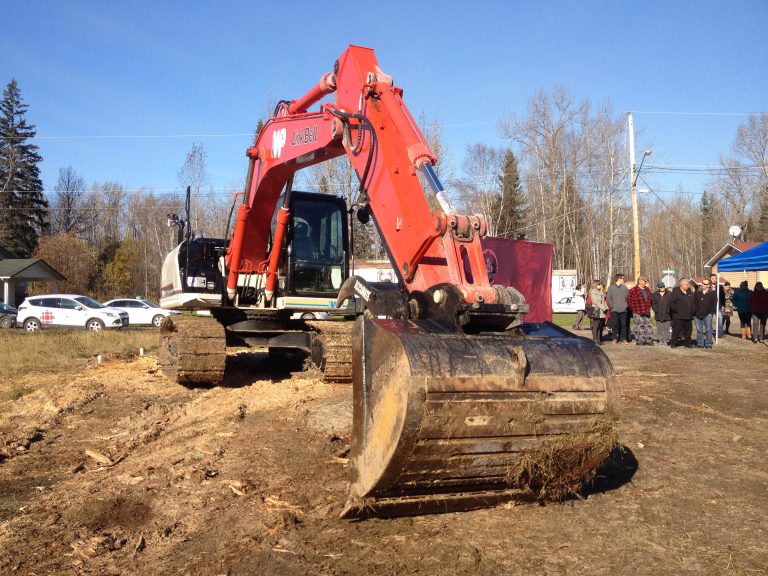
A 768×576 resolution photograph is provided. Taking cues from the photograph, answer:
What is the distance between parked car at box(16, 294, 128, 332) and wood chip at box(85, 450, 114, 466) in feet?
78.6

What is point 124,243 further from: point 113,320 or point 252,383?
point 252,383

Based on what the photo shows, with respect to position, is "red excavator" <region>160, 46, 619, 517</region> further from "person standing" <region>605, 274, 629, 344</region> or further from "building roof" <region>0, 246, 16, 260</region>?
"building roof" <region>0, 246, 16, 260</region>

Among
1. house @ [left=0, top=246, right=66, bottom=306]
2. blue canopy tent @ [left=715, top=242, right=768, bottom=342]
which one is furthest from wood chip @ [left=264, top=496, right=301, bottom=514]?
house @ [left=0, top=246, right=66, bottom=306]

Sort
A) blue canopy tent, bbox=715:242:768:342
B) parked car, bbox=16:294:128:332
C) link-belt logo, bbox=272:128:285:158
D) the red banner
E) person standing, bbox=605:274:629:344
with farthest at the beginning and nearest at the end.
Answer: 1. parked car, bbox=16:294:128:332
2. the red banner
3. blue canopy tent, bbox=715:242:768:342
4. person standing, bbox=605:274:629:344
5. link-belt logo, bbox=272:128:285:158

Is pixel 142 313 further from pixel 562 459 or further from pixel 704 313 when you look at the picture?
pixel 562 459

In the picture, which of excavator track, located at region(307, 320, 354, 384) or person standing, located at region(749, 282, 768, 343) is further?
person standing, located at region(749, 282, 768, 343)

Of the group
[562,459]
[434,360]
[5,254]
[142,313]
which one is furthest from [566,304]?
[5,254]

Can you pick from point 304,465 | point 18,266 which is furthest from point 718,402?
point 18,266

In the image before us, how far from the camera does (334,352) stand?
8.56 m

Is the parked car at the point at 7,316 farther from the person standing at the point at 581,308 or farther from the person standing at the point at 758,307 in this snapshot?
the person standing at the point at 758,307

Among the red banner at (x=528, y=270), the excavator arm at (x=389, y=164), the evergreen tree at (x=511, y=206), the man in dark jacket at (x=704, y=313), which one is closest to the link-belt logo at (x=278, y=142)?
the excavator arm at (x=389, y=164)

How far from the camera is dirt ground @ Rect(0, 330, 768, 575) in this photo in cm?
381

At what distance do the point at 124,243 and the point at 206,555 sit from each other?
62.2m

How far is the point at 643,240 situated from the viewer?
241ft
